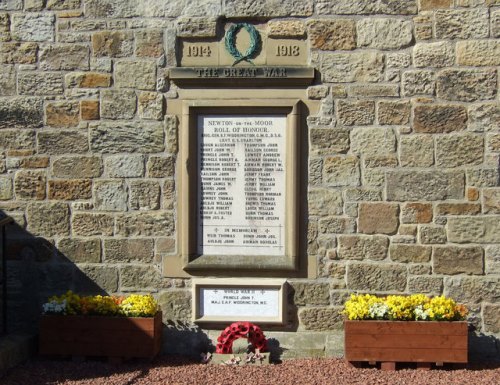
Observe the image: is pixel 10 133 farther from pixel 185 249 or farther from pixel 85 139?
pixel 185 249

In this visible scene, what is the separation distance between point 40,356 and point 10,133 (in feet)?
6.80

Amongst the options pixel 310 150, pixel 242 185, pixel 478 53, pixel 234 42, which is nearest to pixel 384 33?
pixel 478 53

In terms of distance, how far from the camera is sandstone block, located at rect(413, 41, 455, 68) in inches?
255

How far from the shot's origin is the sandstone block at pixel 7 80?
6.79 m

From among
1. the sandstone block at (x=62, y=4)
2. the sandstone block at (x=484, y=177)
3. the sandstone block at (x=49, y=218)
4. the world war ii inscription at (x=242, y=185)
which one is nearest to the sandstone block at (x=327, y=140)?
the world war ii inscription at (x=242, y=185)

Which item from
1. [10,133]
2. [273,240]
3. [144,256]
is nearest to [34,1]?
[10,133]

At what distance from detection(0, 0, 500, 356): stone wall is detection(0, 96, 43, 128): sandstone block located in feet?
0.04

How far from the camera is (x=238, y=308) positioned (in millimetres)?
6590

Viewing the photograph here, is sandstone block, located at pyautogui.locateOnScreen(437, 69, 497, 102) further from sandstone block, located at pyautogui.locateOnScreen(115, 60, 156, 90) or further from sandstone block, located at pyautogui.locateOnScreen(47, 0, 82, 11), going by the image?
sandstone block, located at pyautogui.locateOnScreen(47, 0, 82, 11)

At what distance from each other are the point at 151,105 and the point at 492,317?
361 cm

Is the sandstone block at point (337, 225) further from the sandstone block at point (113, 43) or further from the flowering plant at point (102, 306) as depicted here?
the sandstone block at point (113, 43)

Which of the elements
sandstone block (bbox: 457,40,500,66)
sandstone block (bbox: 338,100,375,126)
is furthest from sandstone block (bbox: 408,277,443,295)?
sandstone block (bbox: 457,40,500,66)

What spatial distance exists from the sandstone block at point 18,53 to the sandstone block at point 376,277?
3.52 m

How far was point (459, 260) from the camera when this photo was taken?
6430mm
